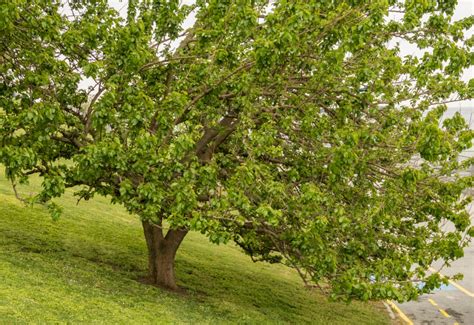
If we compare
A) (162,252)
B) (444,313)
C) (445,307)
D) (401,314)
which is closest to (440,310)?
(444,313)

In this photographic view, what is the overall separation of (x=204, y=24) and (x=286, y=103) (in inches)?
133

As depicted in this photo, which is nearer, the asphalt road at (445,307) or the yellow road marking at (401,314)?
the yellow road marking at (401,314)

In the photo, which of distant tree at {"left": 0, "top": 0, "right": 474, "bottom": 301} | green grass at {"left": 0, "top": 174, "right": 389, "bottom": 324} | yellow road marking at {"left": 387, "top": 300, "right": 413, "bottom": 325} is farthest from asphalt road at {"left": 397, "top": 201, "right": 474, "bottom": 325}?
distant tree at {"left": 0, "top": 0, "right": 474, "bottom": 301}

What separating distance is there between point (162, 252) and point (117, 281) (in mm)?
1804

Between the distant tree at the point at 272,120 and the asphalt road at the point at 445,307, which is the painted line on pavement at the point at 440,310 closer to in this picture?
the asphalt road at the point at 445,307

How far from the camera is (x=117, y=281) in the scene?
1736cm

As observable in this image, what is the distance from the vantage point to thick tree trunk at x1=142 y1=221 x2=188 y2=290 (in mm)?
18359

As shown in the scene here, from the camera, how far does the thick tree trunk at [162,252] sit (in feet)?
60.2

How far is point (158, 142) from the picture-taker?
1306 centimetres

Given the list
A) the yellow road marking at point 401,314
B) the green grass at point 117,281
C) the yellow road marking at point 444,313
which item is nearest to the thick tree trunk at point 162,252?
the green grass at point 117,281

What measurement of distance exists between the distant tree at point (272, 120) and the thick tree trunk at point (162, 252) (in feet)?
13.6

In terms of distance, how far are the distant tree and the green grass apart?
254cm

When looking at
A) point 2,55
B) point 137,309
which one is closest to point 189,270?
point 137,309

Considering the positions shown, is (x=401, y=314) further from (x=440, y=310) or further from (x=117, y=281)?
(x=117, y=281)
